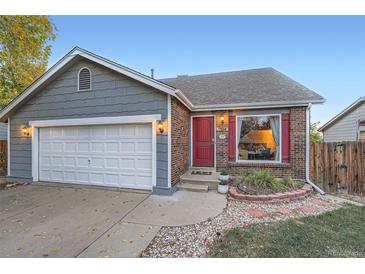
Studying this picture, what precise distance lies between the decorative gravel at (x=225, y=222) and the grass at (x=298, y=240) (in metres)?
0.24

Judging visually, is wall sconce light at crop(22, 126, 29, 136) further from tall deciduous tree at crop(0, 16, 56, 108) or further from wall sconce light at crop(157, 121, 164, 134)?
wall sconce light at crop(157, 121, 164, 134)

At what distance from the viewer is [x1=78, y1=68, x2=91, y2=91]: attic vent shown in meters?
6.12

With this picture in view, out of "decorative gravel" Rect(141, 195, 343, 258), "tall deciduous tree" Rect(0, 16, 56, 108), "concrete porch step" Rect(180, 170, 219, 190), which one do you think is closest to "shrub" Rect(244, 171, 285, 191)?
"decorative gravel" Rect(141, 195, 343, 258)

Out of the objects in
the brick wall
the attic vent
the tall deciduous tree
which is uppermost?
the tall deciduous tree

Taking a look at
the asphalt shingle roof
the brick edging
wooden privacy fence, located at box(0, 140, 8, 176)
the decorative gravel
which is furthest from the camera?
wooden privacy fence, located at box(0, 140, 8, 176)

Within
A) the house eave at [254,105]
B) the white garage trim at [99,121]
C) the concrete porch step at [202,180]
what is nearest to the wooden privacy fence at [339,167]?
the house eave at [254,105]

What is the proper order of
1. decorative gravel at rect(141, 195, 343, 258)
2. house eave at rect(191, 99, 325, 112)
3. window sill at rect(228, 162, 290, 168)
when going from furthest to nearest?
window sill at rect(228, 162, 290, 168)
house eave at rect(191, 99, 325, 112)
decorative gravel at rect(141, 195, 343, 258)

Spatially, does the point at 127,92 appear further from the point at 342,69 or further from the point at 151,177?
the point at 342,69

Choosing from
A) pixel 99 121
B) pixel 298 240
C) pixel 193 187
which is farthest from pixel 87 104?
pixel 298 240

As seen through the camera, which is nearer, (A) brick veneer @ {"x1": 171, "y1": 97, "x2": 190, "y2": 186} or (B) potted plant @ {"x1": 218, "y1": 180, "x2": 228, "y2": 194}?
(B) potted plant @ {"x1": 218, "y1": 180, "x2": 228, "y2": 194}

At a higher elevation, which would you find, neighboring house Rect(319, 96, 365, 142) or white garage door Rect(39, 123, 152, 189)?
neighboring house Rect(319, 96, 365, 142)

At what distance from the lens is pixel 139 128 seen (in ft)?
18.9

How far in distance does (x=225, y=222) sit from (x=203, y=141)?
12.7 feet

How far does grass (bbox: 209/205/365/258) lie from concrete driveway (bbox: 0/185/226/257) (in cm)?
104
